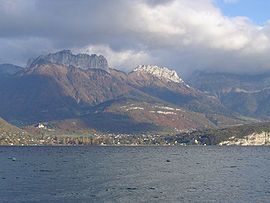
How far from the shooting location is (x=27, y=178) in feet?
572

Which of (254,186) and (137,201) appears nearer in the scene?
(137,201)

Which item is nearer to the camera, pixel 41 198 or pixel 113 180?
pixel 41 198

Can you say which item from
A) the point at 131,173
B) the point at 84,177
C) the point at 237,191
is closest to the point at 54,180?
the point at 84,177

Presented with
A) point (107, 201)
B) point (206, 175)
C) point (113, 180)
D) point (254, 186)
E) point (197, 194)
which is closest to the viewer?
point (107, 201)

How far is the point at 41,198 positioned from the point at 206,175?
256 ft

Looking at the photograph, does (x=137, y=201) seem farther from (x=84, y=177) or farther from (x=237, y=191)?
(x=84, y=177)

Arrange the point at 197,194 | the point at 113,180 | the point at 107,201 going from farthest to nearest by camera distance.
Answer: the point at 113,180 → the point at 197,194 → the point at 107,201

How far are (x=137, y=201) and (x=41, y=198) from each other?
82.4ft

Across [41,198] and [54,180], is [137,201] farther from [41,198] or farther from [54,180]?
[54,180]

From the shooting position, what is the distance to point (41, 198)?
12694 cm

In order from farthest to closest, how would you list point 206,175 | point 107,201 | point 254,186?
point 206,175 < point 254,186 < point 107,201

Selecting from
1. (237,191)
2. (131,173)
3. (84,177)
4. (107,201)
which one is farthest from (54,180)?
(237,191)

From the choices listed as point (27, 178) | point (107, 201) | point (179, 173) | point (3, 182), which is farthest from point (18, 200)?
point (179, 173)

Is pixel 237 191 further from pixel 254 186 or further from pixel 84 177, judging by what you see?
pixel 84 177
